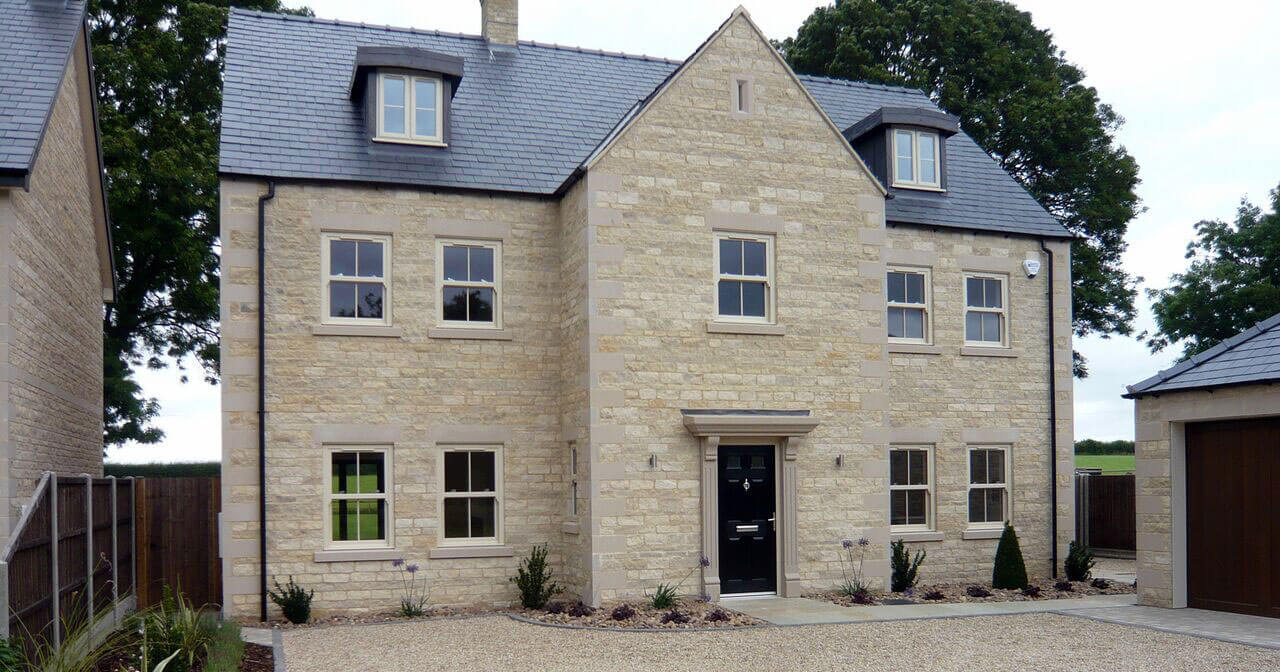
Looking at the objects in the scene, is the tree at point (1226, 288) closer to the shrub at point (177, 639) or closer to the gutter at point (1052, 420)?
the gutter at point (1052, 420)

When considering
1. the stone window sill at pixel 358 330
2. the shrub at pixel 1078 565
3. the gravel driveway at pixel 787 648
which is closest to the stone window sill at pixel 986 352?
the shrub at pixel 1078 565

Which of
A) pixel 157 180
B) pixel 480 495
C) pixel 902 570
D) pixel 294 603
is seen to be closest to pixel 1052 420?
pixel 902 570

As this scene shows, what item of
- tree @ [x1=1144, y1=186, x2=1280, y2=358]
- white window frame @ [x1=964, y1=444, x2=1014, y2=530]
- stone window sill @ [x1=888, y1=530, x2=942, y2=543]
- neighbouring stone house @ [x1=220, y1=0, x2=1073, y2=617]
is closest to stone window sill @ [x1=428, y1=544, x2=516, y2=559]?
neighbouring stone house @ [x1=220, y1=0, x2=1073, y2=617]

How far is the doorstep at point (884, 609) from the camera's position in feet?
51.2

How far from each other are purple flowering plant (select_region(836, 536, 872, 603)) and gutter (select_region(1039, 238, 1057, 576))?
188 inches

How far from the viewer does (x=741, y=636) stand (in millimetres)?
14266

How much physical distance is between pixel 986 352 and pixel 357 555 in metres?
11.3

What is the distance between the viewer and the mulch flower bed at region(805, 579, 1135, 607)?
17.6 meters

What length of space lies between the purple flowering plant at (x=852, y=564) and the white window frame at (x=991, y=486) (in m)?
3.32

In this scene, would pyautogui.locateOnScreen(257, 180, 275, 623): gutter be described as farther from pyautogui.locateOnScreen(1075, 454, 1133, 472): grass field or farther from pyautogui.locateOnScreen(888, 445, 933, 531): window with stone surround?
pyautogui.locateOnScreen(1075, 454, 1133, 472): grass field

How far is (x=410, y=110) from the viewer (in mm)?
18641

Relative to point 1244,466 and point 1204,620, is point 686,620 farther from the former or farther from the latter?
point 1244,466

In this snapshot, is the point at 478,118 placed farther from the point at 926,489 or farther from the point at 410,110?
the point at 926,489

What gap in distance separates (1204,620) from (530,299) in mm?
10294
